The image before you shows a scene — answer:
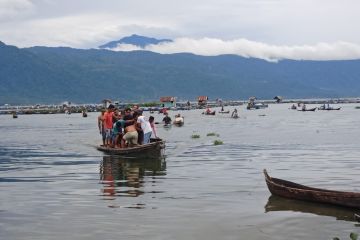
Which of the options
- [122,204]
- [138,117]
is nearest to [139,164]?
[138,117]

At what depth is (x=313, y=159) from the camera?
27.2 m

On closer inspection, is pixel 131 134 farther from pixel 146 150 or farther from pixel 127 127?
pixel 146 150

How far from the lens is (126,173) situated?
22.8 metres

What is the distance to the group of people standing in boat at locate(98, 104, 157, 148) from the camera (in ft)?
90.8

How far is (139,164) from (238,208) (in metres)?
11.2

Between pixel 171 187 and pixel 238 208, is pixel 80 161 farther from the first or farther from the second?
pixel 238 208

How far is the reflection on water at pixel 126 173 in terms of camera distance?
18058 millimetres

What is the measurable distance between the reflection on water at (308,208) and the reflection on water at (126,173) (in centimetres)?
427

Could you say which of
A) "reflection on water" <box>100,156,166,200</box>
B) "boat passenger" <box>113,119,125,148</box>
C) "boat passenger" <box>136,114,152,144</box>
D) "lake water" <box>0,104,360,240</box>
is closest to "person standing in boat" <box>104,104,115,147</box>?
"boat passenger" <box>113,119,125,148</box>

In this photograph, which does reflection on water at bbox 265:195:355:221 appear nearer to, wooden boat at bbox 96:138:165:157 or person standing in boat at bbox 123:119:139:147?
wooden boat at bbox 96:138:165:157

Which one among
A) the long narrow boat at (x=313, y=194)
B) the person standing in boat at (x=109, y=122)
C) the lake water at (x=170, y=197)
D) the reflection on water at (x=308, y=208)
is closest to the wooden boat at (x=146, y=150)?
the lake water at (x=170, y=197)

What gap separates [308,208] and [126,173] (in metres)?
9.57

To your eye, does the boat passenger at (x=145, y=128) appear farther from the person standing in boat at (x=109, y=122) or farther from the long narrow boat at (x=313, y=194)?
the long narrow boat at (x=313, y=194)

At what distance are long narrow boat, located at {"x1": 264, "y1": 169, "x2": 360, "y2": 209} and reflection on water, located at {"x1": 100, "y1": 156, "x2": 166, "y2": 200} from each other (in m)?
4.26
